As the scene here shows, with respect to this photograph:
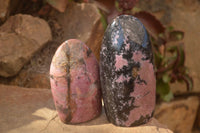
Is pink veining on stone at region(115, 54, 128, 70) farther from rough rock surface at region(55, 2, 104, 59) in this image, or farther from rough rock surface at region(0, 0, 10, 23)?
rough rock surface at region(0, 0, 10, 23)

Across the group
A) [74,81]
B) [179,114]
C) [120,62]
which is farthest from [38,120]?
[179,114]

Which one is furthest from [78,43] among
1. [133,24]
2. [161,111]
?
[161,111]

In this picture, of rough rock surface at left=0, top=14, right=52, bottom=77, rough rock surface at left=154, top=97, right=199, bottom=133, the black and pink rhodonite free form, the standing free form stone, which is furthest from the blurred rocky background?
rough rock surface at left=154, top=97, right=199, bottom=133

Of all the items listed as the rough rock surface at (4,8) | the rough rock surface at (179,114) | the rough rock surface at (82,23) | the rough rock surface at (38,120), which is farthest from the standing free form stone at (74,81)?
the rough rock surface at (179,114)

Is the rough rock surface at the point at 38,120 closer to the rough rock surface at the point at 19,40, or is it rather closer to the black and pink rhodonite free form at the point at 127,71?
the black and pink rhodonite free form at the point at 127,71

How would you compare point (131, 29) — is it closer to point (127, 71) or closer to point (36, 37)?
point (127, 71)
